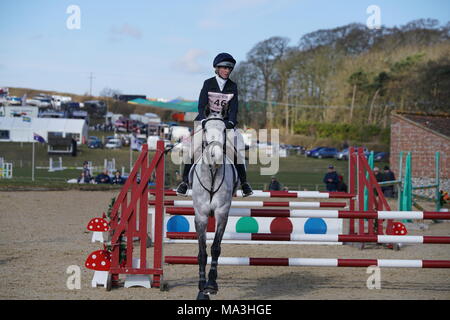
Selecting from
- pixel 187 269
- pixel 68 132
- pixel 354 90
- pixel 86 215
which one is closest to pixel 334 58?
pixel 354 90

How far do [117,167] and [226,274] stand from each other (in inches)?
1210

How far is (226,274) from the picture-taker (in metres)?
8.88

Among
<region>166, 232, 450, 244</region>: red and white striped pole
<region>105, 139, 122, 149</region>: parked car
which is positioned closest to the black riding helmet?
<region>166, 232, 450, 244</region>: red and white striped pole

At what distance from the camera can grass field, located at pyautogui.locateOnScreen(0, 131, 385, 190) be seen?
28391 mm

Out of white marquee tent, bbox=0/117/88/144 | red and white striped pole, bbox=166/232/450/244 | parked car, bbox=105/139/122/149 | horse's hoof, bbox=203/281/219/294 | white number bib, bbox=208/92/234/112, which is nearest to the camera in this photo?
horse's hoof, bbox=203/281/219/294

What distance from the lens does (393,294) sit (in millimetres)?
7406

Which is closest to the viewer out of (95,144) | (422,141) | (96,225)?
(96,225)

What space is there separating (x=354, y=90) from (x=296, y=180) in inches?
1091

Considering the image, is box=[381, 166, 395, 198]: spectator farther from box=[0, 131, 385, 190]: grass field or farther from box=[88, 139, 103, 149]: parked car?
box=[88, 139, 103, 149]: parked car

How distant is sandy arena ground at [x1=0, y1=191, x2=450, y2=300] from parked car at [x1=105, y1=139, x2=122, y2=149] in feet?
124

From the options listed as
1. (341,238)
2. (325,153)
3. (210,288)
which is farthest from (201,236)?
(325,153)

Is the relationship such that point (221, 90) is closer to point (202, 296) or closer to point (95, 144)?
point (202, 296)

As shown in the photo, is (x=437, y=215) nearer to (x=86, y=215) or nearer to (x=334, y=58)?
(x=86, y=215)
